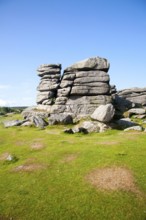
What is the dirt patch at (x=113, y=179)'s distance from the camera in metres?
18.6

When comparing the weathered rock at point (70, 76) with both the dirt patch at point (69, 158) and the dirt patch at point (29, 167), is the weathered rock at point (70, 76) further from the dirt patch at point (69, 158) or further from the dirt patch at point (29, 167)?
the dirt patch at point (29, 167)

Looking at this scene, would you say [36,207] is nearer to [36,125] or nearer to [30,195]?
[30,195]

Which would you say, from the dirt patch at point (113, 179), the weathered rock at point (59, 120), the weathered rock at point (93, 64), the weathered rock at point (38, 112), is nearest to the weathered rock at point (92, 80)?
the weathered rock at point (93, 64)

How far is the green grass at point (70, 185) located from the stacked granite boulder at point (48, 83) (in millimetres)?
38677

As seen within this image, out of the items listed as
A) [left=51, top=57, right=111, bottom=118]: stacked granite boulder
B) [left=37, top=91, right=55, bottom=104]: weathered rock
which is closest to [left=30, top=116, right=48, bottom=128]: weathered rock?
[left=51, top=57, right=111, bottom=118]: stacked granite boulder

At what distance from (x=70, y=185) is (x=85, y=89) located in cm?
4513

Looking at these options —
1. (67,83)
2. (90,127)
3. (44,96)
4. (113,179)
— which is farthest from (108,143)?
(44,96)

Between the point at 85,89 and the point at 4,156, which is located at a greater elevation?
the point at 85,89

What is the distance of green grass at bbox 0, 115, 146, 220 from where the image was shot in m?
15.6

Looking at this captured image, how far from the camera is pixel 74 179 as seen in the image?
20219 mm

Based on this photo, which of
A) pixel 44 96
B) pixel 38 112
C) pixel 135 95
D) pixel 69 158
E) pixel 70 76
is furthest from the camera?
pixel 135 95

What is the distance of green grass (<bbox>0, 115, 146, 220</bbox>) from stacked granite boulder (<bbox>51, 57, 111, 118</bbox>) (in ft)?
97.9

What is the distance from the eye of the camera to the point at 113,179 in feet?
65.6

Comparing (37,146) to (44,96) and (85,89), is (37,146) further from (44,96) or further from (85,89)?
(44,96)
